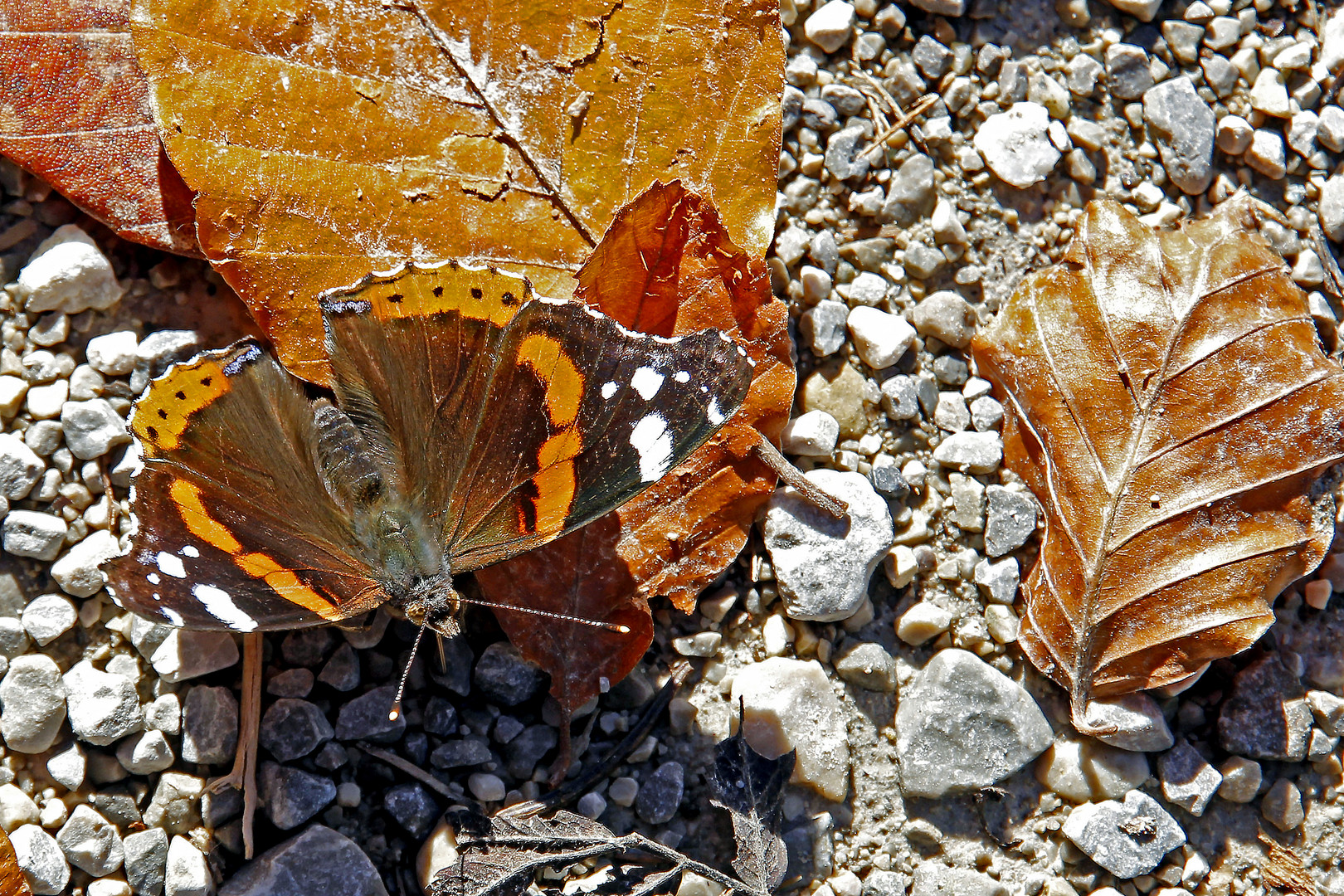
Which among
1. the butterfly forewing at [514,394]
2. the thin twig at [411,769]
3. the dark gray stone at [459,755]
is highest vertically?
the butterfly forewing at [514,394]

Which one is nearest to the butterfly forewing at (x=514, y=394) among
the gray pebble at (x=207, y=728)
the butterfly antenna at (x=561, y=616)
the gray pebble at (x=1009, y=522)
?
the butterfly antenna at (x=561, y=616)

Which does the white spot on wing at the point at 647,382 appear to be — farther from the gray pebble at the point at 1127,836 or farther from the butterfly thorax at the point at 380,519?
the gray pebble at the point at 1127,836

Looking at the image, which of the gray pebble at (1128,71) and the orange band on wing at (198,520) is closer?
the orange band on wing at (198,520)

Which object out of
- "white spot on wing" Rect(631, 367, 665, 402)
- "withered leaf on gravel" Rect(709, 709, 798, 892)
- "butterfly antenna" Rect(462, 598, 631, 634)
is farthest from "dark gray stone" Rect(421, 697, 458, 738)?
"white spot on wing" Rect(631, 367, 665, 402)

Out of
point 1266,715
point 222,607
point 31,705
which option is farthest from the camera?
point 1266,715

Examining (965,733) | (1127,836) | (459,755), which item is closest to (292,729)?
(459,755)

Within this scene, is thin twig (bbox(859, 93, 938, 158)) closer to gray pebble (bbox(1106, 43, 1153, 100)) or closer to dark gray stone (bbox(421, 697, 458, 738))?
gray pebble (bbox(1106, 43, 1153, 100))

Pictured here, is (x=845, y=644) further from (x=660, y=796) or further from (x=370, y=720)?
(x=370, y=720)
